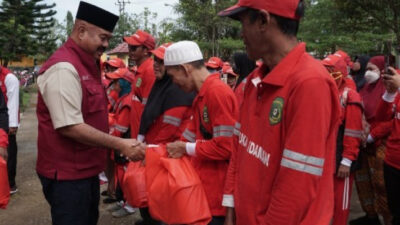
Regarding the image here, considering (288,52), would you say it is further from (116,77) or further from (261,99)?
(116,77)

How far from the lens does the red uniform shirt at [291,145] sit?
1512 mm

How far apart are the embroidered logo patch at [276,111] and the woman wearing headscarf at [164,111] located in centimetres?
217

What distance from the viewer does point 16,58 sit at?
3478 cm

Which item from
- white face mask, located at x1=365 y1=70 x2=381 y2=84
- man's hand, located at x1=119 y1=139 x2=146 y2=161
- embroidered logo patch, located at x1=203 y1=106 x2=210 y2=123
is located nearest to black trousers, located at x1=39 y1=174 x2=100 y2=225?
man's hand, located at x1=119 y1=139 x2=146 y2=161

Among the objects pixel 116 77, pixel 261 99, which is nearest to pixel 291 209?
pixel 261 99

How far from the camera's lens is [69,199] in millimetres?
2756

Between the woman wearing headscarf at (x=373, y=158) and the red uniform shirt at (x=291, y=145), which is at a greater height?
the red uniform shirt at (x=291, y=145)

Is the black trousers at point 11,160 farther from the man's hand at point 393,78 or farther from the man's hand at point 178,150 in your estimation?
the man's hand at point 393,78

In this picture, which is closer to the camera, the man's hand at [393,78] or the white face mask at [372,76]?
the man's hand at [393,78]

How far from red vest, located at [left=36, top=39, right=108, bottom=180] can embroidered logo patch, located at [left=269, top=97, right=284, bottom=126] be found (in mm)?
1601

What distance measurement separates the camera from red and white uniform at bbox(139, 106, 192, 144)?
3.79 metres

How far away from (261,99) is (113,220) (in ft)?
13.7

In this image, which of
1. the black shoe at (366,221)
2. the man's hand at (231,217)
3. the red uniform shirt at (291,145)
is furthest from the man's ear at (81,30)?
the black shoe at (366,221)

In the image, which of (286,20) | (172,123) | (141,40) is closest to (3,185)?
(172,123)
